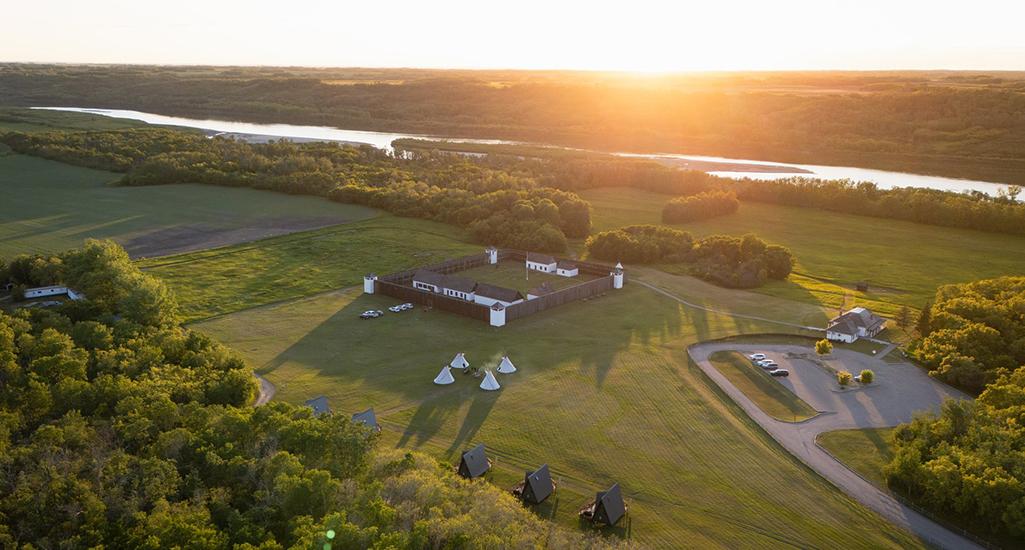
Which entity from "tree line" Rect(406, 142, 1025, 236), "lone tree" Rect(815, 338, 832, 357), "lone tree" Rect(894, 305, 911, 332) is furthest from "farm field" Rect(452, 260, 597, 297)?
"tree line" Rect(406, 142, 1025, 236)

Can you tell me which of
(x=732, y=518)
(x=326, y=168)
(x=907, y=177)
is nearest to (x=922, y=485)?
(x=732, y=518)

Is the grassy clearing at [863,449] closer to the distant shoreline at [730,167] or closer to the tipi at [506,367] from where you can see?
the tipi at [506,367]

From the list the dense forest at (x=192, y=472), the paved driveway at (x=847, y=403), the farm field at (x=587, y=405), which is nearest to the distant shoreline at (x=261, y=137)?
the farm field at (x=587, y=405)

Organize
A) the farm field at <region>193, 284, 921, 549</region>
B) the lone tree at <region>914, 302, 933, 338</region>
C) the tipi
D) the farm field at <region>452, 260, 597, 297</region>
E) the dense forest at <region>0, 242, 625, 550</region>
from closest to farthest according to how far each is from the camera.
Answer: the dense forest at <region>0, 242, 625, 550</region> → the farm field at <region>193, 284, 921, 549</region> → the tipi → the lone tree at <region>914, 302, 933, 338</region> → the farm field at <region>452, 260, 597, 297</region>

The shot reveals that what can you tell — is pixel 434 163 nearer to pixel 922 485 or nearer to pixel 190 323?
pixel 190 323

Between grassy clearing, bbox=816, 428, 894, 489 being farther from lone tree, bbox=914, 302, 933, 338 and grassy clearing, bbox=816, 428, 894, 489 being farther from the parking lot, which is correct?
lone tree, bbox=914, 302, 933, 338

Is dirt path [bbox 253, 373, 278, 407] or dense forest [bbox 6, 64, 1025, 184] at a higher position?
dense forest [bbox 6, 64, 1025, 184]

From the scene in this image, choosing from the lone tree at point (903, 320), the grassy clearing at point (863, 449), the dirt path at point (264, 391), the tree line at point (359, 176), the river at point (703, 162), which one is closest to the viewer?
the grassy clearing at point (863, 449)

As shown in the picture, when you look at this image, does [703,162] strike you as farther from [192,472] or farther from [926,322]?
[192,472]
